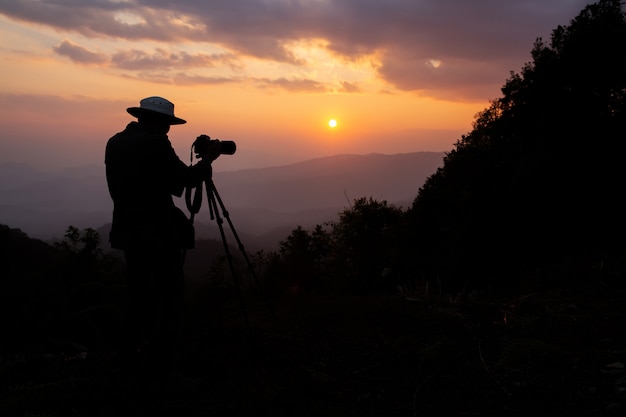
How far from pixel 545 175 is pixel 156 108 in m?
20.5

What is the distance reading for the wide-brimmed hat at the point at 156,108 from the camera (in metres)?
3.80

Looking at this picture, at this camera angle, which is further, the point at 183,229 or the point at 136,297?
the point at 183,229

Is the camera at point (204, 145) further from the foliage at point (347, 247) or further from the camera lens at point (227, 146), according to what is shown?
the foliage at point (347, 247)

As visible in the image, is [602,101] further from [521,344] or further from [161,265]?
[161,265]

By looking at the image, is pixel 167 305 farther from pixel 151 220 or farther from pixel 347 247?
pixel 347 247

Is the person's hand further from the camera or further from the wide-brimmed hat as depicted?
the wide-brimmed hat

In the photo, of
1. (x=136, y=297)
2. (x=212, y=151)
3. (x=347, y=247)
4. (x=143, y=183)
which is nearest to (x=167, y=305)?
(x=136, y=297)

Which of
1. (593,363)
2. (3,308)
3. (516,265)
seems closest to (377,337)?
(593,363)

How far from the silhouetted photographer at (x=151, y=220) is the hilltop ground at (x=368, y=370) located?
0.45 metres

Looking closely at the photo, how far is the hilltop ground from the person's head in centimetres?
225

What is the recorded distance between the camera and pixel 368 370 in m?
4.47

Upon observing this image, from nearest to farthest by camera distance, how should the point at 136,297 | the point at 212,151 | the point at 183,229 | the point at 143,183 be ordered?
the point at 143,183 → the point at 136,297 → the point at 183,229 → the point at 212,151

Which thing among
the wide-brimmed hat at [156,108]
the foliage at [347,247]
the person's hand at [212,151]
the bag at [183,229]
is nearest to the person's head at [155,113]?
the wide-brimmed hat at [156,108]

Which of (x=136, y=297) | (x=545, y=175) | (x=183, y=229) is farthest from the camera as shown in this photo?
(x=545, y=175)
